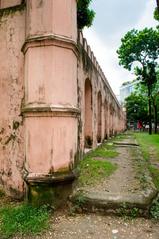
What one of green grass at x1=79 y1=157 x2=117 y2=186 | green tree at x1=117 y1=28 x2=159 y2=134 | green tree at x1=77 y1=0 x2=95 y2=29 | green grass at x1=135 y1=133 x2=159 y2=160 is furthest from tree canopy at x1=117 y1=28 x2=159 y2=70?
green grass at x1=79 y1=157 x2=117 y2=186

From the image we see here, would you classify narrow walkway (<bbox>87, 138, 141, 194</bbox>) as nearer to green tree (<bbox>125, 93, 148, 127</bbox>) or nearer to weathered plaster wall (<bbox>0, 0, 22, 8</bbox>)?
weathered plaster wall (<bbox>0, 0, 22, 8</bbox>)

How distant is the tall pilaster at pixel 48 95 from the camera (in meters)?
4.06

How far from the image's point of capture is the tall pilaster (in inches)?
160

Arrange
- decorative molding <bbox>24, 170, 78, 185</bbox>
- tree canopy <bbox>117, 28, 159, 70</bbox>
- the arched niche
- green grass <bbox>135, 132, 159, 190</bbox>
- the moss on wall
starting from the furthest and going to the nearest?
tree canopy <bbox>117, 28, 159, 70</bbox>, the arched niche, green grass <bbox>135, 132, 159, 190</bbox>, the moss on wall, decorative molding <bbox>24, 170, 78, 185</bbox>

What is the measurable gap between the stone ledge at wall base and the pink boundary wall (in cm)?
1

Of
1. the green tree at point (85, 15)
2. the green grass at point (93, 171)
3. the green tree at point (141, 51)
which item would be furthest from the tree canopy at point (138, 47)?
the green grass at point (93, 171)

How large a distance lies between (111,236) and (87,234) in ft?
0.89

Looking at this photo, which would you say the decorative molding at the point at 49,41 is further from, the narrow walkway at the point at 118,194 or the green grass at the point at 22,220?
the green grass at the point at 22,220

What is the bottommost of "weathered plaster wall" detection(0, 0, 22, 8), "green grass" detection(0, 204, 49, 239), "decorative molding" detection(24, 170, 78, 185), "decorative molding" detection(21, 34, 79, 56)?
"green grass" detection(0, 204, 49, 239)

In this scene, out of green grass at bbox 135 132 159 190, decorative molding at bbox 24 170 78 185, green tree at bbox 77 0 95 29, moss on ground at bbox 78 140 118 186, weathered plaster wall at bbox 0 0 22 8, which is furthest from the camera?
green tree at bbox 77 0 95 29

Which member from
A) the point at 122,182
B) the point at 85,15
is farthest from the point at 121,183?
the point at 85,15

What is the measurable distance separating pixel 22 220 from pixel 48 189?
578 mm

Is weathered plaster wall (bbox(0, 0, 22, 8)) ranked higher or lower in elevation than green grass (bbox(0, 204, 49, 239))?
higher

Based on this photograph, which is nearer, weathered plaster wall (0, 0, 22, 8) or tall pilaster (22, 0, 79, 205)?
tall pilaster (22, 0, 79, 205)
